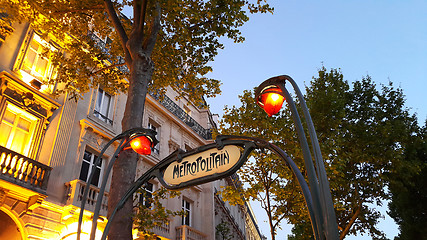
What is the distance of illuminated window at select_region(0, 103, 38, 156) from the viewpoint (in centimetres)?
959

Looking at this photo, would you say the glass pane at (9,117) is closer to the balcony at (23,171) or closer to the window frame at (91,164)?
the balcony at (23,171)

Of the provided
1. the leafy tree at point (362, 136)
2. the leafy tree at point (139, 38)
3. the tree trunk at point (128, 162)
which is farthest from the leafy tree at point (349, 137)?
the tree trunk at point (128, 162)

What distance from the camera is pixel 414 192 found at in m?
16.1

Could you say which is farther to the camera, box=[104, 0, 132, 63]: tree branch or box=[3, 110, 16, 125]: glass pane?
box=[3, 110, 16, 125]: glass pane

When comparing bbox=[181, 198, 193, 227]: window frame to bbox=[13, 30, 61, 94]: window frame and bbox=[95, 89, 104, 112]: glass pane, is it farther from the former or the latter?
bbox=[13, 30, 61, 94]: window frame

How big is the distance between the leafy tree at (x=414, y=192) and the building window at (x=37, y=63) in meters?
15.8

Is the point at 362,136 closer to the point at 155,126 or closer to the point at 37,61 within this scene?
the point at 155,126

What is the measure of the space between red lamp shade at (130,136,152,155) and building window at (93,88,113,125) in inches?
366

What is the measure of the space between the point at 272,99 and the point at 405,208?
54.3 ft

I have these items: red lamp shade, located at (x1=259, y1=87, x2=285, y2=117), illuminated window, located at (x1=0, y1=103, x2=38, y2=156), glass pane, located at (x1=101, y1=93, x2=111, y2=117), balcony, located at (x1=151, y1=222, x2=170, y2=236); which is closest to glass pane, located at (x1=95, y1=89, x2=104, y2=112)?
glass pane, located at (x1=101, y1=93, x2=111, y2=117)

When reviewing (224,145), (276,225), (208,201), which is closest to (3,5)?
(224,145)

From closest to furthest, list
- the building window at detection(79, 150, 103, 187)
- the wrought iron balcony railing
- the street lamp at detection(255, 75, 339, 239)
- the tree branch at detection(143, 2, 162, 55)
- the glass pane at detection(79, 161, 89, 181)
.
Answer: the street lamp at detection(255, 75, 339, 239) → the tree branch at detection(143, 2, 162, 55) → the glass pane at detection(79, 161, 89, 181) → the building window at detection(79, 150, 103, 187) → the wrought iron balcony railing

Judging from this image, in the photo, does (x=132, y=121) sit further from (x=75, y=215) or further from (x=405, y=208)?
(x=405, y=208)

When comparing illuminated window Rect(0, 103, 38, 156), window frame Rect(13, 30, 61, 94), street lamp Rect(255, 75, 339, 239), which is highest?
window frame Rect(13, 30, 61, 94)
